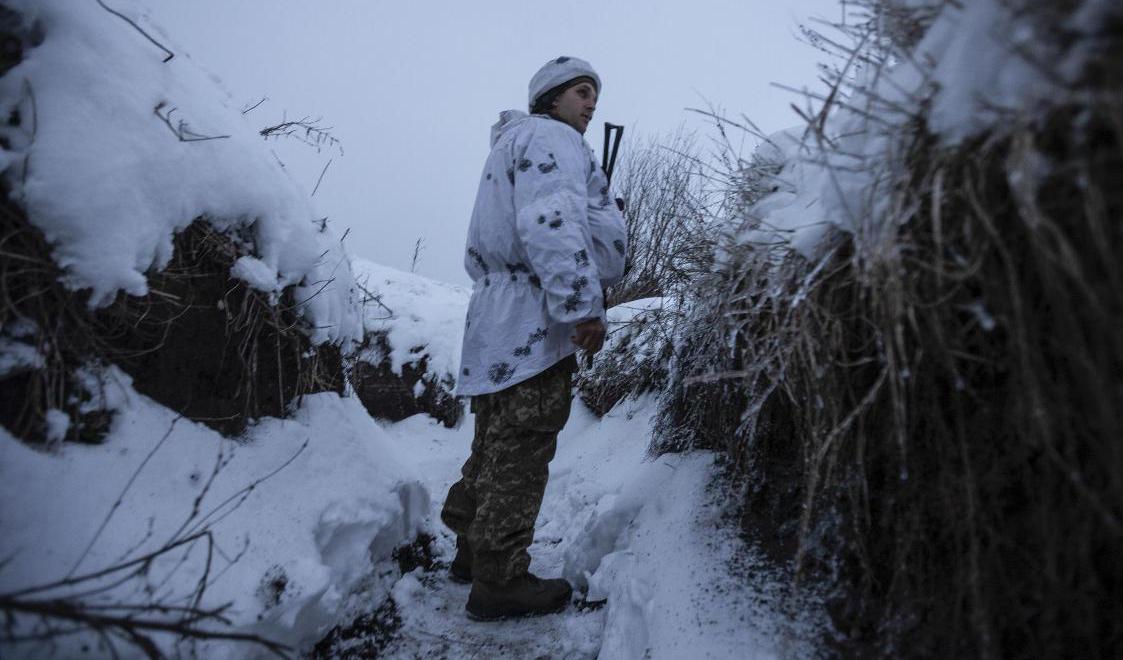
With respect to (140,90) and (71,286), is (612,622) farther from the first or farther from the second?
(140,90)

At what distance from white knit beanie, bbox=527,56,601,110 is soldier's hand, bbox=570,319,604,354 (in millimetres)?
939

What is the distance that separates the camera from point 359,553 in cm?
180

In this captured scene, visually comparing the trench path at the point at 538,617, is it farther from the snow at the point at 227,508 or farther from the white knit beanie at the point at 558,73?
the white knit beanie at the point at 558,73

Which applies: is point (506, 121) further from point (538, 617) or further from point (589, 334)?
point (538, 617)

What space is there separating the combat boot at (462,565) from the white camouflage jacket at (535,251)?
0.59m

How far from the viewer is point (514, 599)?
6.11ft

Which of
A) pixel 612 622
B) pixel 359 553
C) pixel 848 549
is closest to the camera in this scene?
pixel 848 549

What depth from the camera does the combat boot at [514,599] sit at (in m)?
1.86

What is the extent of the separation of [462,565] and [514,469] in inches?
20.0

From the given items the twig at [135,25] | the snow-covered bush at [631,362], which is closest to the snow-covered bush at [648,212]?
the snow-covered bush at [631,362]

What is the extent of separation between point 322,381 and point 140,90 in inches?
40.3

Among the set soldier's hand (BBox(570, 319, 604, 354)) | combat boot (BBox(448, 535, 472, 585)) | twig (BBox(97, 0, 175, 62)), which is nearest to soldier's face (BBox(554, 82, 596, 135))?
soldier's hand (BBox(570, 319, 604, 354))

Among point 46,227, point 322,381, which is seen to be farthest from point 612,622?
point 46,227

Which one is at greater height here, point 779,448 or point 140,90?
point 140,90
